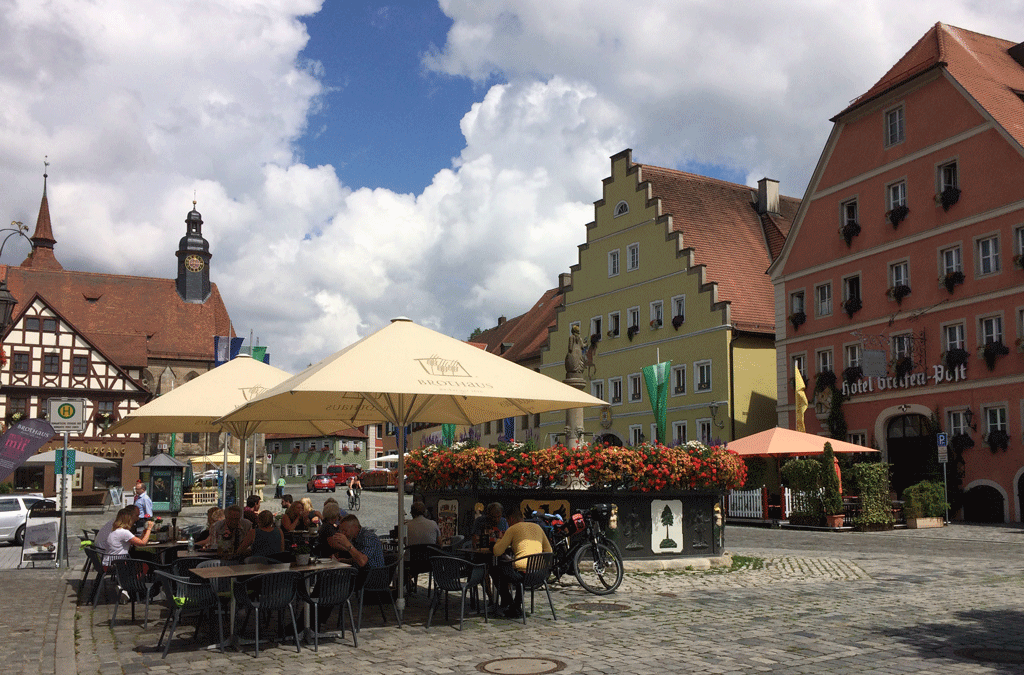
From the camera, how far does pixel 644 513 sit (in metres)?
15.8

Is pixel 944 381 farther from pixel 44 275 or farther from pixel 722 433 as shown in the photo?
pixel 44 275

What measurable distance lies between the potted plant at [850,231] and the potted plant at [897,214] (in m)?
1.72

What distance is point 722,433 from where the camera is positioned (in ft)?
137

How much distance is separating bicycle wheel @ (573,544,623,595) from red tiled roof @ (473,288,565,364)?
43.4m

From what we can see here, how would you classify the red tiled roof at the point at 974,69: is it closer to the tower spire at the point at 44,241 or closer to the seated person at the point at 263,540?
the seated person at the point at 263,540

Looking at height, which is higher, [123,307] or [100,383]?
[123,307]

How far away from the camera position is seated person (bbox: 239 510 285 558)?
11805 mm

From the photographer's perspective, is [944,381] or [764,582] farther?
[944,381]

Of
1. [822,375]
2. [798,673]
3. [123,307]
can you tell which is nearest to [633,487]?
[798,673]

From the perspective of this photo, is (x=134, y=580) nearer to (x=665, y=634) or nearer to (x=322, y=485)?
(x=665, y=634)

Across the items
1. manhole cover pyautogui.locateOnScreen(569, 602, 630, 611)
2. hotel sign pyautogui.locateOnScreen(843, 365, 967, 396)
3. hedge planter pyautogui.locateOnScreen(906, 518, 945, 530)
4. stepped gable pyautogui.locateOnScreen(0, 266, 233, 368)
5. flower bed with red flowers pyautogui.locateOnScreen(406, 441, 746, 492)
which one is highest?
stepped gable pyautogui.locateOnScreen(0, 266, 233, 368)

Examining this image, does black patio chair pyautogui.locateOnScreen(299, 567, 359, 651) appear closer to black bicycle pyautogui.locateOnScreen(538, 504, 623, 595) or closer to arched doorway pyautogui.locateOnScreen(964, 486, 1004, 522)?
black bicycle pyautogui.locateOnScreen(538, 504, 623, 595)

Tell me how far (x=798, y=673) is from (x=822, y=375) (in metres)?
30.7

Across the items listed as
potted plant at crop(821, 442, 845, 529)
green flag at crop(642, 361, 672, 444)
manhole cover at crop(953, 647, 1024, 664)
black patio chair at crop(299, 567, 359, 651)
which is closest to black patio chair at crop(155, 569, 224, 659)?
black patio chair at crop(299, 567, 359, 651)
